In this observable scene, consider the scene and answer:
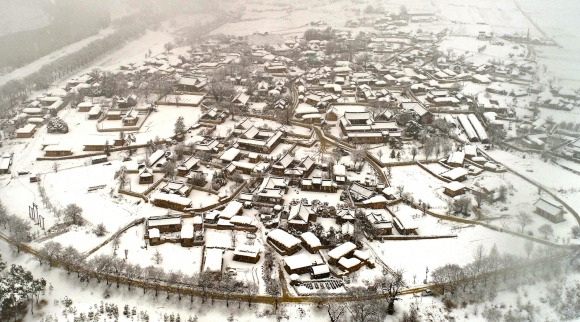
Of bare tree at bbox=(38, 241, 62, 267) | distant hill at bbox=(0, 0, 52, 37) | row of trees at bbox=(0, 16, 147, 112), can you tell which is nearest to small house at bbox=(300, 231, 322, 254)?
bare tree at bbox=(38, 241, 62, 267)

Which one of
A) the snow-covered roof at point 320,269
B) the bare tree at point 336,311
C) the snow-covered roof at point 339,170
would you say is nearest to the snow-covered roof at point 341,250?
the snow-covered roof at point 320,269

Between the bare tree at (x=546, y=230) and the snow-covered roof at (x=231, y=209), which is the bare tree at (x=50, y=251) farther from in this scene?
the bare tree at (x=546, y=230)

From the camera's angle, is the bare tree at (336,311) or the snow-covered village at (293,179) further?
the snow-covered village at (293,179)

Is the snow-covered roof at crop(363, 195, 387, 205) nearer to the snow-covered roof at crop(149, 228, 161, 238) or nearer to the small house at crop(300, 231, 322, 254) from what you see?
the small house at crop(300, 231, 322, 254)

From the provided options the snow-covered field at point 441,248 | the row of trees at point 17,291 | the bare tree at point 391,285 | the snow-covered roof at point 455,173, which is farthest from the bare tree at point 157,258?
the snow-covered roof at point 455,173

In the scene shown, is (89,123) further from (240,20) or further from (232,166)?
(240,20)

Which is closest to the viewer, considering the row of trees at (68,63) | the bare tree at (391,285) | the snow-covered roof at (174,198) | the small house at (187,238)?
the bare tree at (391,285)

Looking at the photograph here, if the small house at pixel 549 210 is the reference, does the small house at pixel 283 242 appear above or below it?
below

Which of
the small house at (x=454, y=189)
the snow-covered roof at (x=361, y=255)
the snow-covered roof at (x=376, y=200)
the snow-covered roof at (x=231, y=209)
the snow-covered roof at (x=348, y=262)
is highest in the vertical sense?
the small house at (x=454, y=189)

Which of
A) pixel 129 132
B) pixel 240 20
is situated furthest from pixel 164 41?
pixel 129 132

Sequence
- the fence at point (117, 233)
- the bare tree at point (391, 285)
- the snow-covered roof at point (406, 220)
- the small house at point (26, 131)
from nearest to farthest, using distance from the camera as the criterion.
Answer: the bare tree at point (391, 285), the fence at point (117, 233), the snow-covered roof at point (406, 220), the small house at point (26, 131)

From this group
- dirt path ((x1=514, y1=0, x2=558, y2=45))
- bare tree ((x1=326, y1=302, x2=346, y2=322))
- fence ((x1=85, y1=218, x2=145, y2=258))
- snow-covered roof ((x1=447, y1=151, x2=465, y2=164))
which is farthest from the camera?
dirt path ((x1=514, y1=0, x2=558, y2=45))
